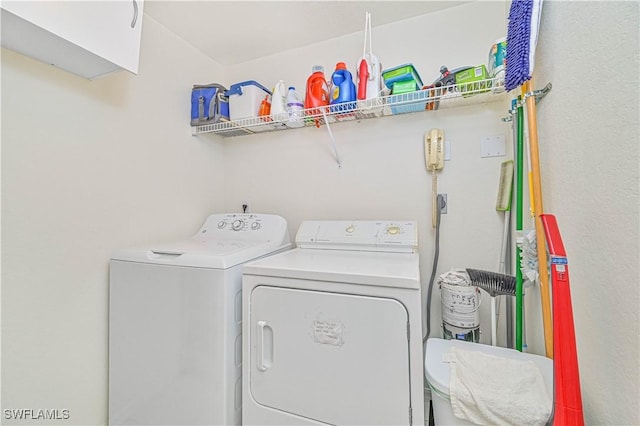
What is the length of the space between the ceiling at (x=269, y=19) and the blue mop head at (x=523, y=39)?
2.63ft

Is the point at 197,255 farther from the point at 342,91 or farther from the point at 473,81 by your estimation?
the point at 473,81

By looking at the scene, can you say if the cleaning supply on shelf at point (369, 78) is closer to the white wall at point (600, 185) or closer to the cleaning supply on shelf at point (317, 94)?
the cleaning supply on shelf at point (317, 94)

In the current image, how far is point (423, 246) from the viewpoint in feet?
5.88

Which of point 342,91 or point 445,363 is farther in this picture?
point 342,91

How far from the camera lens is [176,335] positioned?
4.32ft

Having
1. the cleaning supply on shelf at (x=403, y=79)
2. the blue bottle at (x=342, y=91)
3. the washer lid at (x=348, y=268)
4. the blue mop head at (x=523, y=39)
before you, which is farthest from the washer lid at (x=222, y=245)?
the blue mop head at (x=523, y=39)

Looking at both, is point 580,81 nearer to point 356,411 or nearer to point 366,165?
point 366,165

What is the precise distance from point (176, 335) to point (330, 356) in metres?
0.75

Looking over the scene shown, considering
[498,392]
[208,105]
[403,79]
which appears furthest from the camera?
[208,105]

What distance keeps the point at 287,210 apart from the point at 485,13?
177 cm

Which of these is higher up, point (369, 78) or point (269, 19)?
point (269, 19)

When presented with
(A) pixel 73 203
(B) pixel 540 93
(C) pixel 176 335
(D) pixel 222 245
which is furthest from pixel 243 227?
(B) pixel 540 93

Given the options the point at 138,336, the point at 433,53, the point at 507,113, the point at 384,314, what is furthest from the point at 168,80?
the point at 507,113

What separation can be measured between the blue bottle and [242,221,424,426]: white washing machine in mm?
940
